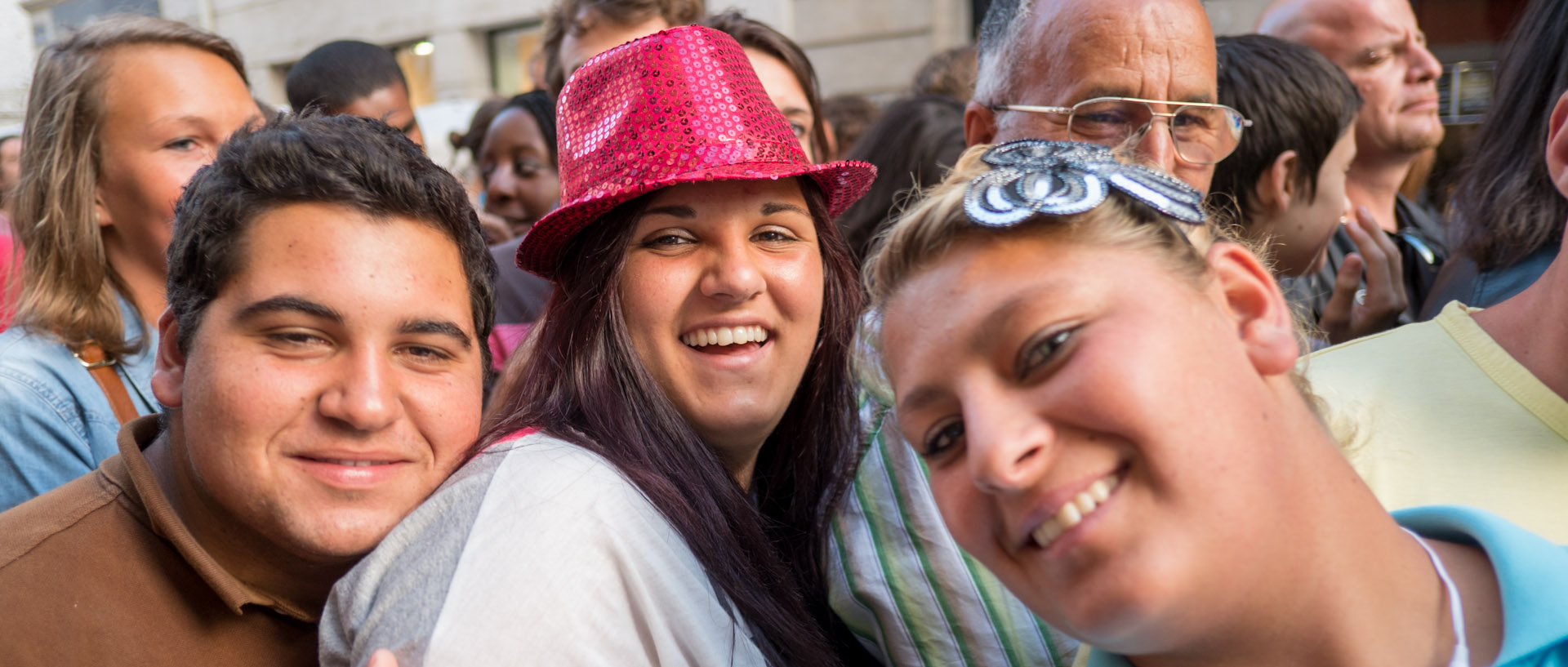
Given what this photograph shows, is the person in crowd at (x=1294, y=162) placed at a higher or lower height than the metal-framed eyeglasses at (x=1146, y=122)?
lower

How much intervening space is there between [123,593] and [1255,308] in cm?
176

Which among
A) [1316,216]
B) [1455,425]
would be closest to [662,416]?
[1455,425]

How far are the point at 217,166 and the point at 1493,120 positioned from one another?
2.74m

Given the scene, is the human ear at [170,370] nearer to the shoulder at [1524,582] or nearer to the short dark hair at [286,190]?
the short dark hair at [286,190]

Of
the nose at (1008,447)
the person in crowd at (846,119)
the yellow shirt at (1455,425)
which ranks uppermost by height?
the nose at (1008,447)

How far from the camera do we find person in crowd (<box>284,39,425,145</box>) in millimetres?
4336

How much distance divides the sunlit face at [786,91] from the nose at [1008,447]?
92.2 inches

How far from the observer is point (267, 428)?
174cm

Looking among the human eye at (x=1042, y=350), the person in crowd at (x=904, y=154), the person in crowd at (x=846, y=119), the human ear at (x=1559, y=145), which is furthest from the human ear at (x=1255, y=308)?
the person in crowd at (x=846, y=119)

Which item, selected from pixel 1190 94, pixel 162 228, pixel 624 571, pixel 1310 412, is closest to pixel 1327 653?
pixel 1310 412

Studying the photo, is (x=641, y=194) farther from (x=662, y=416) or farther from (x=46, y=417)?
(x=46, y=417)

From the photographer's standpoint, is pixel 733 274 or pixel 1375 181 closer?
pixel 733 274

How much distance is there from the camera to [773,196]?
2189 mm

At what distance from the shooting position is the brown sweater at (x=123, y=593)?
67.1 inches
